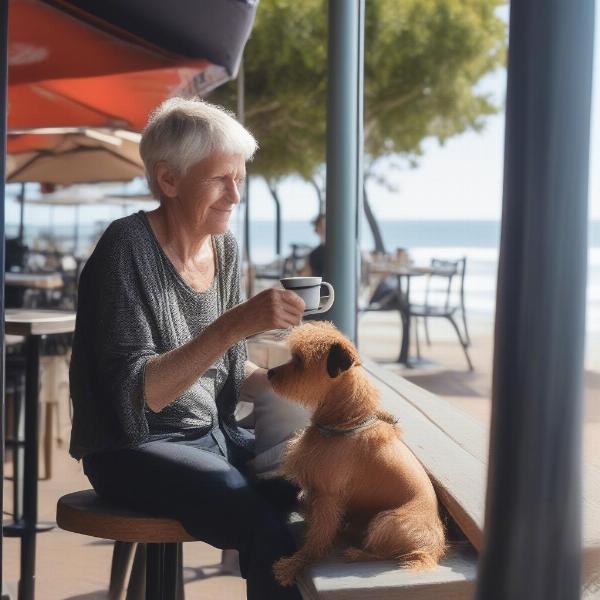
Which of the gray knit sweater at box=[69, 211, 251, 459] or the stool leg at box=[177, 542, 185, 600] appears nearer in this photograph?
the gray knit sweater at box=[69, 211, 251, 459]


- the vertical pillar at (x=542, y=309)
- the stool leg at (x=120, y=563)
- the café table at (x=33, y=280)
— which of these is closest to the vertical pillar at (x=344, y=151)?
the stool leg at (x=120, y=563)

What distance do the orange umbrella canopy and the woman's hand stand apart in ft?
7.84

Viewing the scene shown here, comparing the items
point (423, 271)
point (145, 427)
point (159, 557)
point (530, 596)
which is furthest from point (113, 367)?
point (423, 271)

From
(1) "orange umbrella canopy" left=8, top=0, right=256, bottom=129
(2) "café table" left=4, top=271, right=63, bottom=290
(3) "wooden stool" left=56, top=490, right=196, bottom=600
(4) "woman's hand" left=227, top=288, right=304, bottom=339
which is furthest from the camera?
(2) "café table" left=4, top=271, right=63, bottom=290

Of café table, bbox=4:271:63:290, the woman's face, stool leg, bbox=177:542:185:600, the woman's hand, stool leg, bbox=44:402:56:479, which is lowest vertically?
stool leg, bbox=44:402:56:479

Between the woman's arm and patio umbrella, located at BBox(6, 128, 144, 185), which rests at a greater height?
patio umbrella, located at BBox(6, 128, 144, 185)

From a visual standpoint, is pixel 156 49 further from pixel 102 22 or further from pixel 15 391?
pixel 15 391

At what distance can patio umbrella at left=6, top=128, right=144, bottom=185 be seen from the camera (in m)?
7.65

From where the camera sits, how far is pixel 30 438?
373 centimetres

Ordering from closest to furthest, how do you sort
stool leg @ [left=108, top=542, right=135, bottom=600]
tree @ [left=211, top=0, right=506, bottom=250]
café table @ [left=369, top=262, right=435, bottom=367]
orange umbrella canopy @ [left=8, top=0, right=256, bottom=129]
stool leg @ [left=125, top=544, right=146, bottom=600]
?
stool leg @ [left=125, top=544, right=146, bottom=600] < stool leg @ [left=108, top=542, right=135, bottom=600] < orange umbrella canopy @ [left=8, top=0, right=256, bottom=129] < café table @ [left=369, top=262, right=435, bottom=367] < tree @ [left=211, top=0, right=506, bottom=250]

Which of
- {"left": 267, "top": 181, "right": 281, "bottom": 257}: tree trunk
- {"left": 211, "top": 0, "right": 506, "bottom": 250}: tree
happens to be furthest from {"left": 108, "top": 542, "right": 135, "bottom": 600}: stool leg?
{"left": 267, "top": 181, "right": 281, "bottom": 257}: tree trunk

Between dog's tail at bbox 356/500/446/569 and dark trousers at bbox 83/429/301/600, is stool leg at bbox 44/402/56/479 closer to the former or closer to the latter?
dark trousers at bbox 83/429/301/600

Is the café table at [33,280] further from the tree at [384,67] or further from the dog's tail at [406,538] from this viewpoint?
the dog's tail at [406,538]

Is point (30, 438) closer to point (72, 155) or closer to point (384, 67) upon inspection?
point (72, 155)
